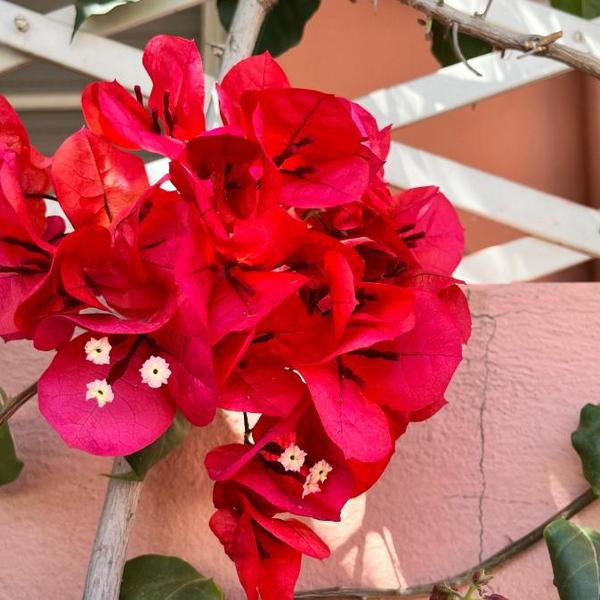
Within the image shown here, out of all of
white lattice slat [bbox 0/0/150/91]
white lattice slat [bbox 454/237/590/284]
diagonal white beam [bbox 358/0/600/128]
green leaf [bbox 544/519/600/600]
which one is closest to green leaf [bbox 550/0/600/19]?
diagonal white beam [bbox 358/0/600/128]

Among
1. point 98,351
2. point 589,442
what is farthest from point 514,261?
point 98,351

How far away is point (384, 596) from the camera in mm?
704

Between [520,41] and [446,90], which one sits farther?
[446,90]

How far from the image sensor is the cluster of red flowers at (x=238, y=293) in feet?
1.50

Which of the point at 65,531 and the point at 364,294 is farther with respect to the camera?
the point at 65,531

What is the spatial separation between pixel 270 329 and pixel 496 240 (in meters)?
1.12

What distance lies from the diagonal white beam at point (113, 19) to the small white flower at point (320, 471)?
56 centimetres

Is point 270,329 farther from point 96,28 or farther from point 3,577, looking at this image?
point 96,28

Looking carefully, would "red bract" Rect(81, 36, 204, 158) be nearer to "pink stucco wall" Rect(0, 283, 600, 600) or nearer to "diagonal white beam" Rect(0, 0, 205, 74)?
"pink stucco wall" Rect(0, 283, 600, 600)

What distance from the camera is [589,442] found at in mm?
721

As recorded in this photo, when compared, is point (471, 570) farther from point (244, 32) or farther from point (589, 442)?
point (244, 32)

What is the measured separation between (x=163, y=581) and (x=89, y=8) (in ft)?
1.77

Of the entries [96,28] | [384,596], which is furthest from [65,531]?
[96,28]

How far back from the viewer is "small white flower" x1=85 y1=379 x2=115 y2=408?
1.51 ft
